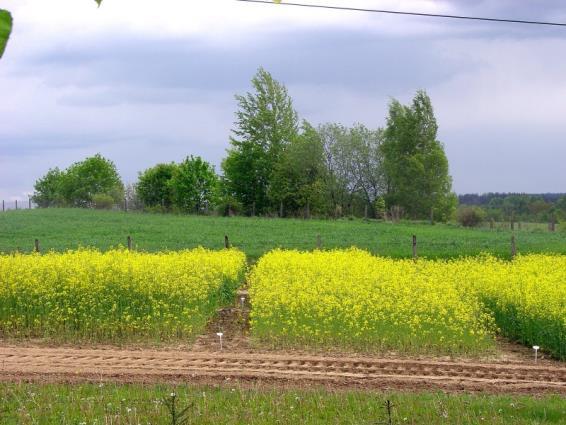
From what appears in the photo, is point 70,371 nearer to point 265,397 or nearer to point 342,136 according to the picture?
point 265,397

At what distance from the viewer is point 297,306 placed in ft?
47.3

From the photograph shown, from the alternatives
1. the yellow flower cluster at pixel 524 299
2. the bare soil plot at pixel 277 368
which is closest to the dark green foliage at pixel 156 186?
the yellow flower cluster at pixel 524 299

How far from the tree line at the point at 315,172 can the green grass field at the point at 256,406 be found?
4859cm

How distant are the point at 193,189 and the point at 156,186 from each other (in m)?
9.22

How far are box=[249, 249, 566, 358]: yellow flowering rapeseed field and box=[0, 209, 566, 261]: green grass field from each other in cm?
1146

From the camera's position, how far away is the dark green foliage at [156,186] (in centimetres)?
7075

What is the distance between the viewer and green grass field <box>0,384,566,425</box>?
307 inches

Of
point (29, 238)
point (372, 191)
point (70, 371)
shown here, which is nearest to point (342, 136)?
point (372, 191)

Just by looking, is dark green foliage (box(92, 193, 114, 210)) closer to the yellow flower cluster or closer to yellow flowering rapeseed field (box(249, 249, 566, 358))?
the yellow flower cluster

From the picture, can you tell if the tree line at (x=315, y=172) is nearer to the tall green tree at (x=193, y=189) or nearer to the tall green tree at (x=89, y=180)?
the tall green tree at (x=193, y=189)

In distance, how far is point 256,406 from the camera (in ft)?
27.5

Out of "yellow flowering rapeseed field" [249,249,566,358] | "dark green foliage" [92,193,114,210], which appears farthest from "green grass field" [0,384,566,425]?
"dark green foliage" [92,193,114,210]

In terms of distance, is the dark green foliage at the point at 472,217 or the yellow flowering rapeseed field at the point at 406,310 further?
the dark green foliage at the point at 472,217

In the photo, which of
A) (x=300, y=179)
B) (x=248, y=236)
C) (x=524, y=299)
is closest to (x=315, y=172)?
(x=300, y=179)
